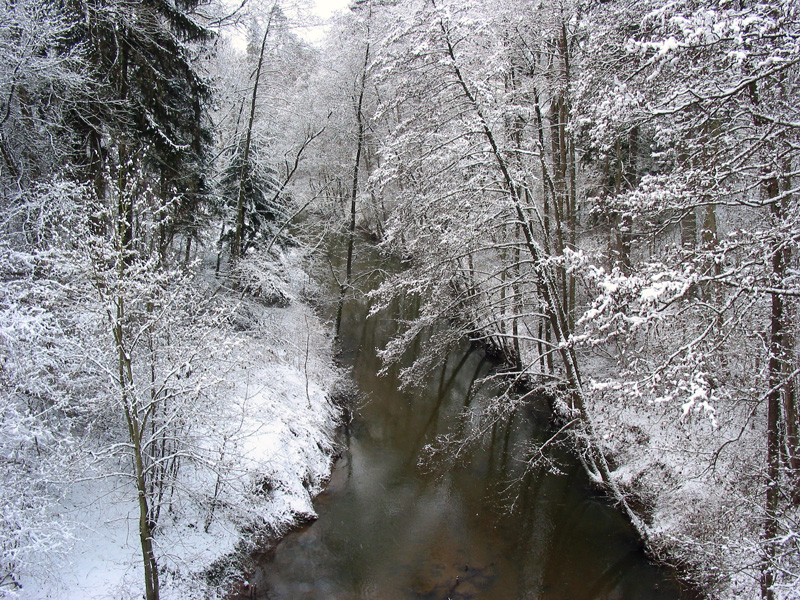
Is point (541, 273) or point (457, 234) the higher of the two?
point (457, 234)

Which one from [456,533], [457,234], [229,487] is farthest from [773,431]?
[229,487]

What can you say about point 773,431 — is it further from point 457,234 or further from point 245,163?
point 245,163

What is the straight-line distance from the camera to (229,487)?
26.1 ft

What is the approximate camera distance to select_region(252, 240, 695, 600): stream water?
7.77 metres

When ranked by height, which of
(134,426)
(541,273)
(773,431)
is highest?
(541,273)

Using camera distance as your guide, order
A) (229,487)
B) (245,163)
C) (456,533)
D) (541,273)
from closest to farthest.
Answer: (229,487) → (541,273) → (456,533) → (245,163)

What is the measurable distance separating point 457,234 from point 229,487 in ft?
20.1

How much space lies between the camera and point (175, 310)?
7.04m

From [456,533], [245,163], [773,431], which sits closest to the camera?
[773,431]

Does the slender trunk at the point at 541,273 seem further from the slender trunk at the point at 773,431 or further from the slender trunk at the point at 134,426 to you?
the slender trunk at the point at 134,426

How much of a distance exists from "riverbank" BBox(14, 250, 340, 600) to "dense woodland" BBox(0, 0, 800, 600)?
0.24 meters

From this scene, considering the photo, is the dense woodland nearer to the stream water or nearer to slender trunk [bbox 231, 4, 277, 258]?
slender trunk [bbox 231, 4, 277, 258]

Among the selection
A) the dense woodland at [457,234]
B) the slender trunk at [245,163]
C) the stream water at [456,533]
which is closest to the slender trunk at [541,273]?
the dense woodland at [457,234]

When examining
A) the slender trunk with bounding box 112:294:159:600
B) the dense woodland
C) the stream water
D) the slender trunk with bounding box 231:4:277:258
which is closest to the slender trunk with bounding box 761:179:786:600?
the dense woodland
